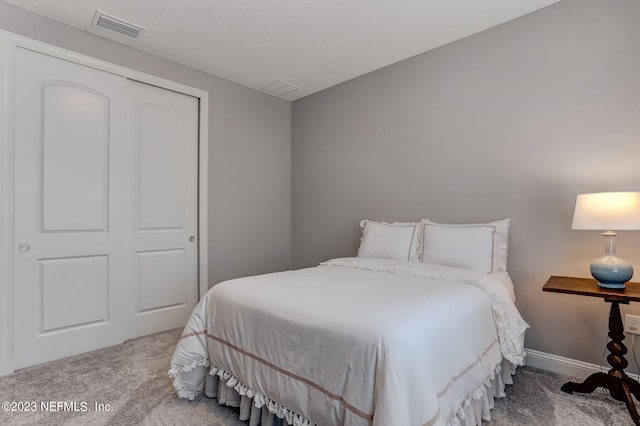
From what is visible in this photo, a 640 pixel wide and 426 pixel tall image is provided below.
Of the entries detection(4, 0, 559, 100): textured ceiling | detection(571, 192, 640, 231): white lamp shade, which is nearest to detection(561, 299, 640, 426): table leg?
detection(571, 192, 640, 231): white lamp shade

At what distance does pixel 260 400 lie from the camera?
157 centimetres

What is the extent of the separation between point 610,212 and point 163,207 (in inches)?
130

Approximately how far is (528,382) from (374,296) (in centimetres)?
136

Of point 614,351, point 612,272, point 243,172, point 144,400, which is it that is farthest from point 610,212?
point 243,172

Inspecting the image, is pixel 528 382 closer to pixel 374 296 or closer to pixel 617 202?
pixel 617 202

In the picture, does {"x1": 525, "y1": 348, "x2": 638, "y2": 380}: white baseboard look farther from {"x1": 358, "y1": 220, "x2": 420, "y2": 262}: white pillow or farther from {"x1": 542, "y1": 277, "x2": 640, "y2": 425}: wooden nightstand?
{"x1": 358, "y1": 220, "x2": 420, "y2": 262}: white pillow

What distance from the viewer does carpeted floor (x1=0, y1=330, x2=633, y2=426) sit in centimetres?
174

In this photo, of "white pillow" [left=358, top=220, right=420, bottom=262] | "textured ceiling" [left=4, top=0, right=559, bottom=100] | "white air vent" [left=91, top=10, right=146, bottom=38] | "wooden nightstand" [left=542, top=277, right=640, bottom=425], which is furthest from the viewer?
Answer: "white pillow" [left=358, top=220, right=420, bottom=262]

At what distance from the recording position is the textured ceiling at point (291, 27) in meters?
2.34

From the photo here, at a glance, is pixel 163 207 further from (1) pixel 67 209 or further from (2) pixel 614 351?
(2) pixel 614 351

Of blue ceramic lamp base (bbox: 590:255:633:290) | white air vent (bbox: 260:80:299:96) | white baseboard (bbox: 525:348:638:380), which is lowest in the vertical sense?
white baseboard (bbox: 525:348:638:380)

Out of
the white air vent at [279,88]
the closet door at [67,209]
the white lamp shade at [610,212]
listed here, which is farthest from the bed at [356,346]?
the white air vent at [279,88]

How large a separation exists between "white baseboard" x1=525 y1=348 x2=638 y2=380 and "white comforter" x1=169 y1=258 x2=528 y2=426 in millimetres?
566

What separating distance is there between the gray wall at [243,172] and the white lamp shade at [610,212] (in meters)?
2.97
